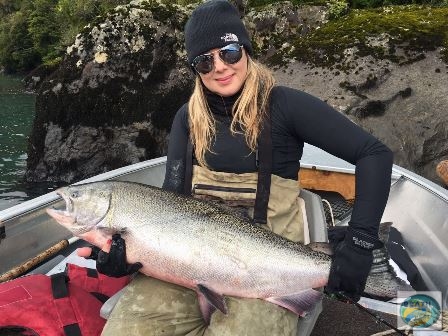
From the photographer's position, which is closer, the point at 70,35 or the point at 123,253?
the point at 123,253

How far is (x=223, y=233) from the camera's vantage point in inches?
108

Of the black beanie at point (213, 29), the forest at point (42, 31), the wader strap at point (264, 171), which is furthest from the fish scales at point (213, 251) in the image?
the forest at point (42, 31)

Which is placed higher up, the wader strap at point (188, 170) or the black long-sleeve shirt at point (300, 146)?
the black long-sleeve shirt at point (300, 146)

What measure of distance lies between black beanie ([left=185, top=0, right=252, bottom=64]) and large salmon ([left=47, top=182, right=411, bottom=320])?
3.36 ft

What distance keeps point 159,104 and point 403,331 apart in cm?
825

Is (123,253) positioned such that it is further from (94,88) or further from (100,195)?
(94,88)

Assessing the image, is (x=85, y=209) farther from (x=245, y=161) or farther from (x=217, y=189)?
(x=245, y=161)

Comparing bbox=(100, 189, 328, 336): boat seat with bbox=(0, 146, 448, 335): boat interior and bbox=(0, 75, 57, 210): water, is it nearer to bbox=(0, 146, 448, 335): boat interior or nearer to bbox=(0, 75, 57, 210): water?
bbox=(0, 146, 448, 335): boat interior

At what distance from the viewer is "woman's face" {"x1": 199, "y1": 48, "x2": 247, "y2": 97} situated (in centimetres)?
306

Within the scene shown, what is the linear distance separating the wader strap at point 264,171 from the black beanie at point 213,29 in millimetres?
578

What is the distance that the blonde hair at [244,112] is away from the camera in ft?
9.95

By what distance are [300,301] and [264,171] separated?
2.75 ft

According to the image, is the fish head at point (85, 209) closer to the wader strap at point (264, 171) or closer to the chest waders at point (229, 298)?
the chest waders at point (229, 298)

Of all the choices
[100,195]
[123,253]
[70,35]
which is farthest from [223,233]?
[70,35]
